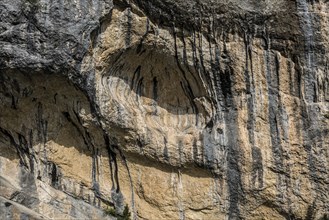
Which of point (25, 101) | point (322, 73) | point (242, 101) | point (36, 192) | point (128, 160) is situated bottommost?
point (36, 192)

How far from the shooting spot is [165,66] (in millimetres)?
12148

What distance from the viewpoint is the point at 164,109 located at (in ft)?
41.8

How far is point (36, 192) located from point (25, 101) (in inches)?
70.6

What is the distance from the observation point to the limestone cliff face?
11.0 metres

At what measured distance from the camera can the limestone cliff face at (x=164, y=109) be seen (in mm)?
11000

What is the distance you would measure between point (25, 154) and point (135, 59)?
9.85 feet

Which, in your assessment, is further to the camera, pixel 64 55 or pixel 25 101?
pixel 25 101

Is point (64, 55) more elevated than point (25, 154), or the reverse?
point (64, 55)

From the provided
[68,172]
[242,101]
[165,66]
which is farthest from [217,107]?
[68,172]

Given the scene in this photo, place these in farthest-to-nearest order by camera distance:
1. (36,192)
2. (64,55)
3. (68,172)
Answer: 1. (68,172)
2. (36,192)
3. (64,55)

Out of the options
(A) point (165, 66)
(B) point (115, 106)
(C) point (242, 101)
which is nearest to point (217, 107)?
(C) point (242, 101)

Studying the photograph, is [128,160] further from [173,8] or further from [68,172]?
[173,8]

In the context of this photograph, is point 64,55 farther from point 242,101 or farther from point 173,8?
point 242,101

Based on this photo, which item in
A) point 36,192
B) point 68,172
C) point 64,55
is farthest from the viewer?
point 68,172
